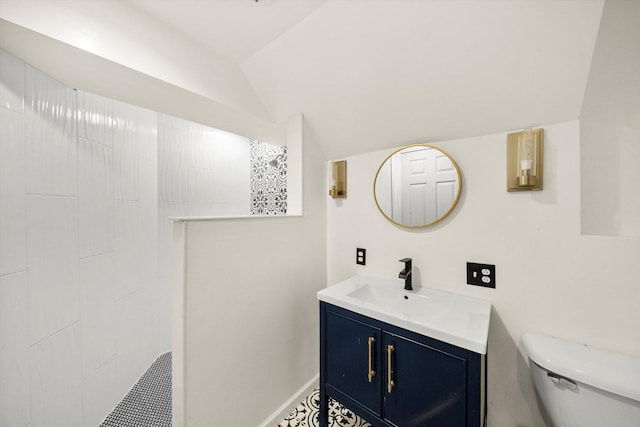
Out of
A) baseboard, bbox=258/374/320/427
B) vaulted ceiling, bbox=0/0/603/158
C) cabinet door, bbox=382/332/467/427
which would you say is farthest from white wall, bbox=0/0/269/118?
baseboard, bbox=258/374/320/427

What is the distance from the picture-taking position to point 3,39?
91 centimetres

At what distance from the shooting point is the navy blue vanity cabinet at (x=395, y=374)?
935mm

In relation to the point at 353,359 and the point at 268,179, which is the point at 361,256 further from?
the point at 268,179

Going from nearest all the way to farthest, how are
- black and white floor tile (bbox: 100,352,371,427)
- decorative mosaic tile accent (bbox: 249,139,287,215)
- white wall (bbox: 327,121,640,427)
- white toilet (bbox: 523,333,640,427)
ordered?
white toilet (bbox: 523,333,640,427), white wall (bbox: 327,121,640,427), black and white floor tile (bbox: 100,352,371,427), decorative mosaic tile accent (bbox: 249,139,287,215)

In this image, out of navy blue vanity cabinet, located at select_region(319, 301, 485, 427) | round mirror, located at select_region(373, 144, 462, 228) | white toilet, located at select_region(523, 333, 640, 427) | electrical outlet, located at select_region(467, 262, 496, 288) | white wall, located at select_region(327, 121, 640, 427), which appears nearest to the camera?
white toilet, located at select_region(523, 333, 640, 427)

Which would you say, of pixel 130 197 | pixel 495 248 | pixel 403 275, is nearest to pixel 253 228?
pixel 403 275

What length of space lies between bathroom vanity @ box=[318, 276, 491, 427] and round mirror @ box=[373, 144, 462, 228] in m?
0.47

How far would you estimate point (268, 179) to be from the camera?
2.46 metres

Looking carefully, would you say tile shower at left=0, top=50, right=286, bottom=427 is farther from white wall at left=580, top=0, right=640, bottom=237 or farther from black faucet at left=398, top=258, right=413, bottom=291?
white wall at left=580, top=0, right=640, bottom=237

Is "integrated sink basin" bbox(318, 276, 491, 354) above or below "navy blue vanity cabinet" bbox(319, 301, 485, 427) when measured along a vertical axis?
above

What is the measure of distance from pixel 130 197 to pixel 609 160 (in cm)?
285

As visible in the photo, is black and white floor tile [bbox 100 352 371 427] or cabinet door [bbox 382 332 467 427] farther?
black and white floor tile [bbox 100 352 371 427]

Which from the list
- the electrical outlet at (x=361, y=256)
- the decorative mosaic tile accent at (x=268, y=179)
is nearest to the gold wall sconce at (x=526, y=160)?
the electrical outlet at (x=361, y=256)

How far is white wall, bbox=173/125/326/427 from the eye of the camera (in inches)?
43.9
